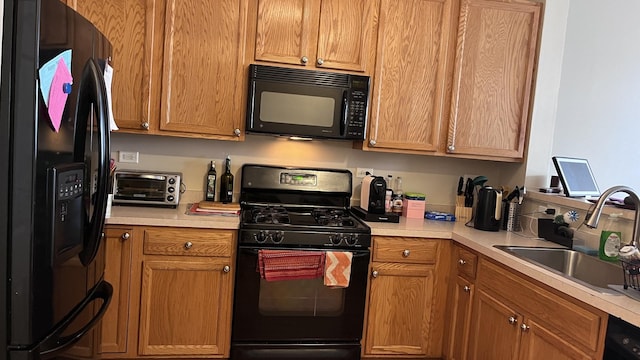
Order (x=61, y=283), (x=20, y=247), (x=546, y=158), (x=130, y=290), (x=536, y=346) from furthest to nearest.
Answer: (x=546, y=158) → (x=130, y=290) → (x=536, y=346) → (x=61, y=283) → (x=20, y=247)

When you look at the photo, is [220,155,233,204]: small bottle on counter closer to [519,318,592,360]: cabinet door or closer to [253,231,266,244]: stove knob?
[253,231,266,244]: stove knob

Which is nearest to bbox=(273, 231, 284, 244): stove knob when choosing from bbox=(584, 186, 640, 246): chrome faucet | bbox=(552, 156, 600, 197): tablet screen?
bbox=(584, 186, 640, 246): chrome faucet

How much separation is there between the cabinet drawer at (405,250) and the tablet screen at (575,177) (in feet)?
2.48

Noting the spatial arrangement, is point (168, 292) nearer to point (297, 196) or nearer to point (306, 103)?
point (297, 196)

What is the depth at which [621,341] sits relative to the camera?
1.57 metres

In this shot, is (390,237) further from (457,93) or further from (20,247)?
(20,247)

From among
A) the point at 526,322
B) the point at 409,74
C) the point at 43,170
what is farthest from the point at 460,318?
the point at 43,170

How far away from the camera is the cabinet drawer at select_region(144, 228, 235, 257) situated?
8.15ft

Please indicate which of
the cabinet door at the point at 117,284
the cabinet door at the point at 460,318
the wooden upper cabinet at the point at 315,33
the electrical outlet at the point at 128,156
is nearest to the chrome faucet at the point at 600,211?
the cabinet door at the point at 460,318

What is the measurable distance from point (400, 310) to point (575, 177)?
4.01ft

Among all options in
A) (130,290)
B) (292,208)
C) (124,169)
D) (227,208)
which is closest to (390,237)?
(292,208)

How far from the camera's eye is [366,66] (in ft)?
9.42

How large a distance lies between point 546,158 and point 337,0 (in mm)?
1611

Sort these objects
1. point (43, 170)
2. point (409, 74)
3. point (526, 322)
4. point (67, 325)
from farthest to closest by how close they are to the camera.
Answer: point (409, 74) < point (526, 322) < point (67, 325) < point (43, 170)
